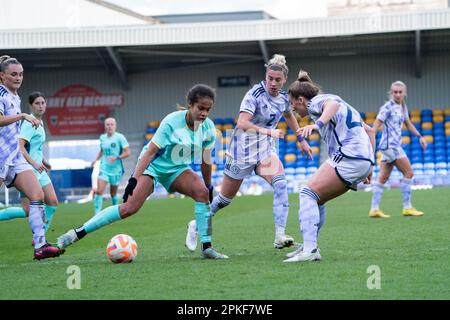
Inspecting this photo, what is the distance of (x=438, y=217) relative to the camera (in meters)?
14.4

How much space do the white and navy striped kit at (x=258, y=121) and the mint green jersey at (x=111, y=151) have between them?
8.74 m

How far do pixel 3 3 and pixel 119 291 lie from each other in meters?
32.2

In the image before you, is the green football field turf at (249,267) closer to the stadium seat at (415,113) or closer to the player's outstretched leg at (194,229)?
the player's outstretched leg at (194,229)

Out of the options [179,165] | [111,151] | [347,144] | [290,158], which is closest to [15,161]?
[179,165]

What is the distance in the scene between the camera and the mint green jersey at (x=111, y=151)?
19.5m

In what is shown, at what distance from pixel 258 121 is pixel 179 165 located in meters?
1.62

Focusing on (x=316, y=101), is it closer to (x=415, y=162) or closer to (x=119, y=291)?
(x=119, y=291)

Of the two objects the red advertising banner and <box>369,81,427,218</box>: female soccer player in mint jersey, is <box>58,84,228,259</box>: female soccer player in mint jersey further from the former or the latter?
the red advertising banner

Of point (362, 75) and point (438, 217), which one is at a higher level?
point (362, 75)

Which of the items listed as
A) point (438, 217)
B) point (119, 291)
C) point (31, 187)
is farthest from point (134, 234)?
point (119, 291)

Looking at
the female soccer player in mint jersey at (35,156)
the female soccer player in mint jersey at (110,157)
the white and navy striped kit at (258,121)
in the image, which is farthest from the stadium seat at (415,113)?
the white and navy striped kit at (258,121)

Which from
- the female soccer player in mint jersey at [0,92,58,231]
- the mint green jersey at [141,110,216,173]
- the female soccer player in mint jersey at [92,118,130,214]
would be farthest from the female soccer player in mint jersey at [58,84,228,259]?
the female soccer player in mint jersey at [92,118,130,214]

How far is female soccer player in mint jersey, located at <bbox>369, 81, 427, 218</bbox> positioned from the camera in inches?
605

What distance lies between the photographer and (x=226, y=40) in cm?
3244
